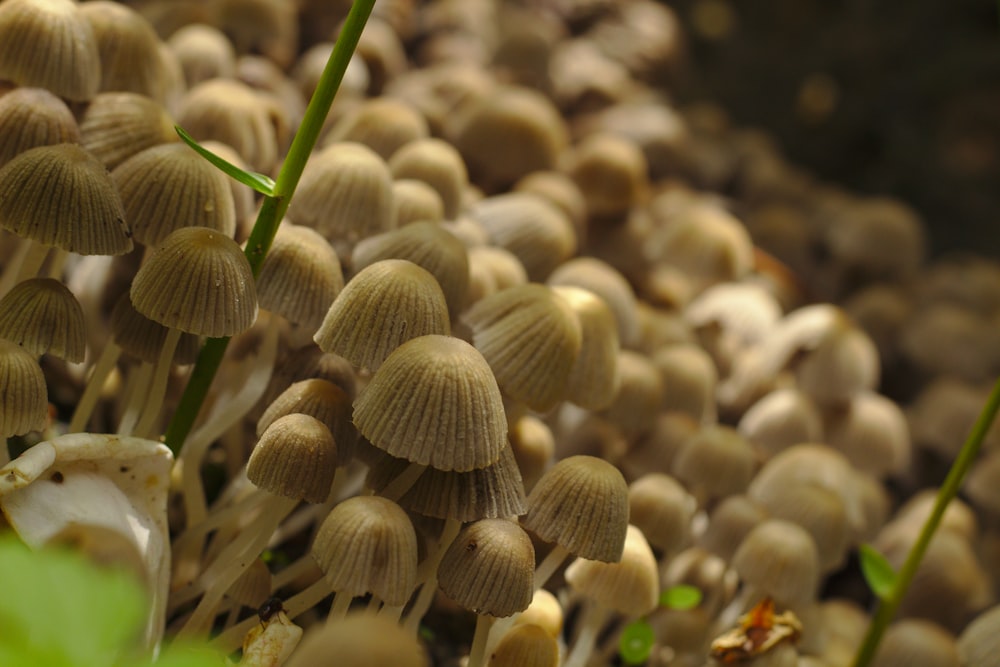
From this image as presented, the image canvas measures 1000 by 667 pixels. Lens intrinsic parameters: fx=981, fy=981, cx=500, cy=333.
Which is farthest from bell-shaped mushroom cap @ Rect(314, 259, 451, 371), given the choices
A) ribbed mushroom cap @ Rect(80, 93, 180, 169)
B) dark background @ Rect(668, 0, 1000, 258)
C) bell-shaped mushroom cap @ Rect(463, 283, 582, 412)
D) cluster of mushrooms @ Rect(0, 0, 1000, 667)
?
dark background @ Rect(668, 0, 1000, 258)

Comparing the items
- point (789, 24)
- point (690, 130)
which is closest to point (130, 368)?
point (690, 130)

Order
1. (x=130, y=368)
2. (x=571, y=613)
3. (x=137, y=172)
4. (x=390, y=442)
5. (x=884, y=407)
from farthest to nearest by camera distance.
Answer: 1. (x=884, y=407)
2. (x=571, y=613)
3. (x=130, y=368)
4. (x=137, y=172)
5. (x=390, y=442)

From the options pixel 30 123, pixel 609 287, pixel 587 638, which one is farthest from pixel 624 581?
pixel 30 123

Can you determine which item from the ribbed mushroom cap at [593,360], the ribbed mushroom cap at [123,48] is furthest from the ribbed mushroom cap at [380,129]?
the ribbed mushroom cap at [593,360]

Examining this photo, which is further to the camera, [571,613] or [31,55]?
[571,613]

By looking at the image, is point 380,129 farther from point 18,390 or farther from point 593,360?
point 18,390

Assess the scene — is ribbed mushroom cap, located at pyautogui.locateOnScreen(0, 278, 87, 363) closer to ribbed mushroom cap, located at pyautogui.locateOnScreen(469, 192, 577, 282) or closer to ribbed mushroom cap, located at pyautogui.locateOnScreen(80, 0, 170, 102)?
ribbed mushroom cap, located at pyautogui.locateOnScreen(80, 0, 170, 102)

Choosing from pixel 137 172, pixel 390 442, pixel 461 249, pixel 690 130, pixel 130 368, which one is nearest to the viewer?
pixel 390 442

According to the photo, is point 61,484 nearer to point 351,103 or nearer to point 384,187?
point 384,187

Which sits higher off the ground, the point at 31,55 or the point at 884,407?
the point at 31,55
